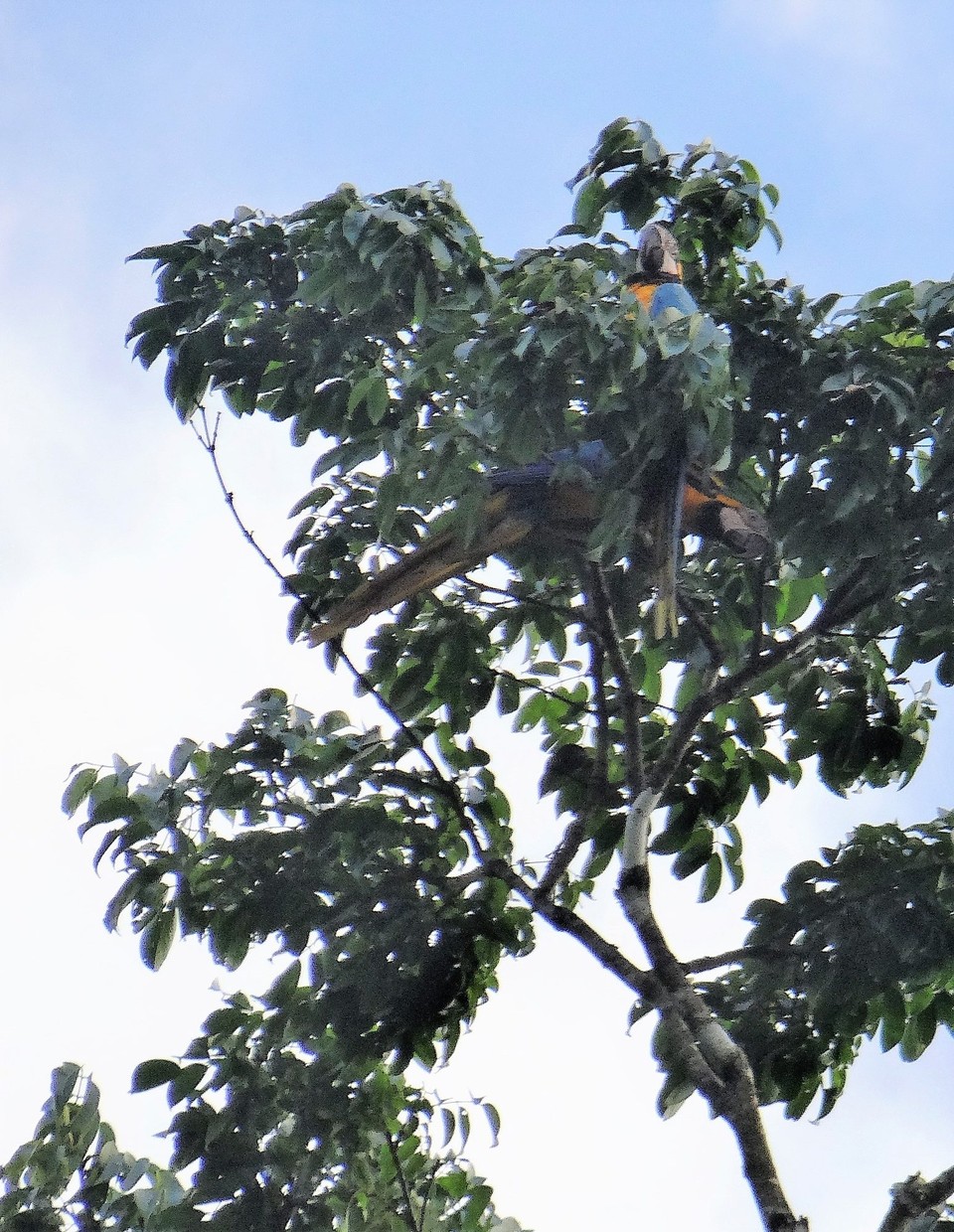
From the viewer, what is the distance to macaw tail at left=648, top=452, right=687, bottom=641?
4.64 metres

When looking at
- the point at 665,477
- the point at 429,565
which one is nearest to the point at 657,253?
the point at 665,477

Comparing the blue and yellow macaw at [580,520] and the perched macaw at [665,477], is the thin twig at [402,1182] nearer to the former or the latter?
the blue and yellow macaw at [580,520]

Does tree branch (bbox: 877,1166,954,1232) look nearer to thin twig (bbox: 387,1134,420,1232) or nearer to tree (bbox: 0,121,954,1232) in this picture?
tree (bbox: 0,121,954,1232)

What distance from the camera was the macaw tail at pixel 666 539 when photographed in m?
4.64

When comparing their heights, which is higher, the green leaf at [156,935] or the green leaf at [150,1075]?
the green leaf at [156,935]

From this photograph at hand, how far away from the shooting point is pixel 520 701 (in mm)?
5762

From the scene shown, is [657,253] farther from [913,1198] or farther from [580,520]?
[913,1198]

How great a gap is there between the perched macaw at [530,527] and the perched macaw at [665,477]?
71mm

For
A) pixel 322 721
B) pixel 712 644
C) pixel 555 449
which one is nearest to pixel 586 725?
pixel 712 644

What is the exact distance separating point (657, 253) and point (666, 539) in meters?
1.04

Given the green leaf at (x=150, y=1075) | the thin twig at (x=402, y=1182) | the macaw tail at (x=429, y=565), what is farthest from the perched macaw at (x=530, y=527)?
the thin twig at (x=402, y=1182)

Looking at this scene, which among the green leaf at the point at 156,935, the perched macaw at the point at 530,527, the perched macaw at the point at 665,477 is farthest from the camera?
the green leaf at the point at 156,935

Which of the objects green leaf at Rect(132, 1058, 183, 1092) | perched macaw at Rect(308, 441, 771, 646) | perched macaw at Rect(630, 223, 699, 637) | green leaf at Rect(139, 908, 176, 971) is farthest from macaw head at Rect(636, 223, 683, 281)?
green leaf at Rect(132, 1058, 183, 1092)

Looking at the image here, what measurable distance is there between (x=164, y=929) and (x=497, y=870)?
113 cm
